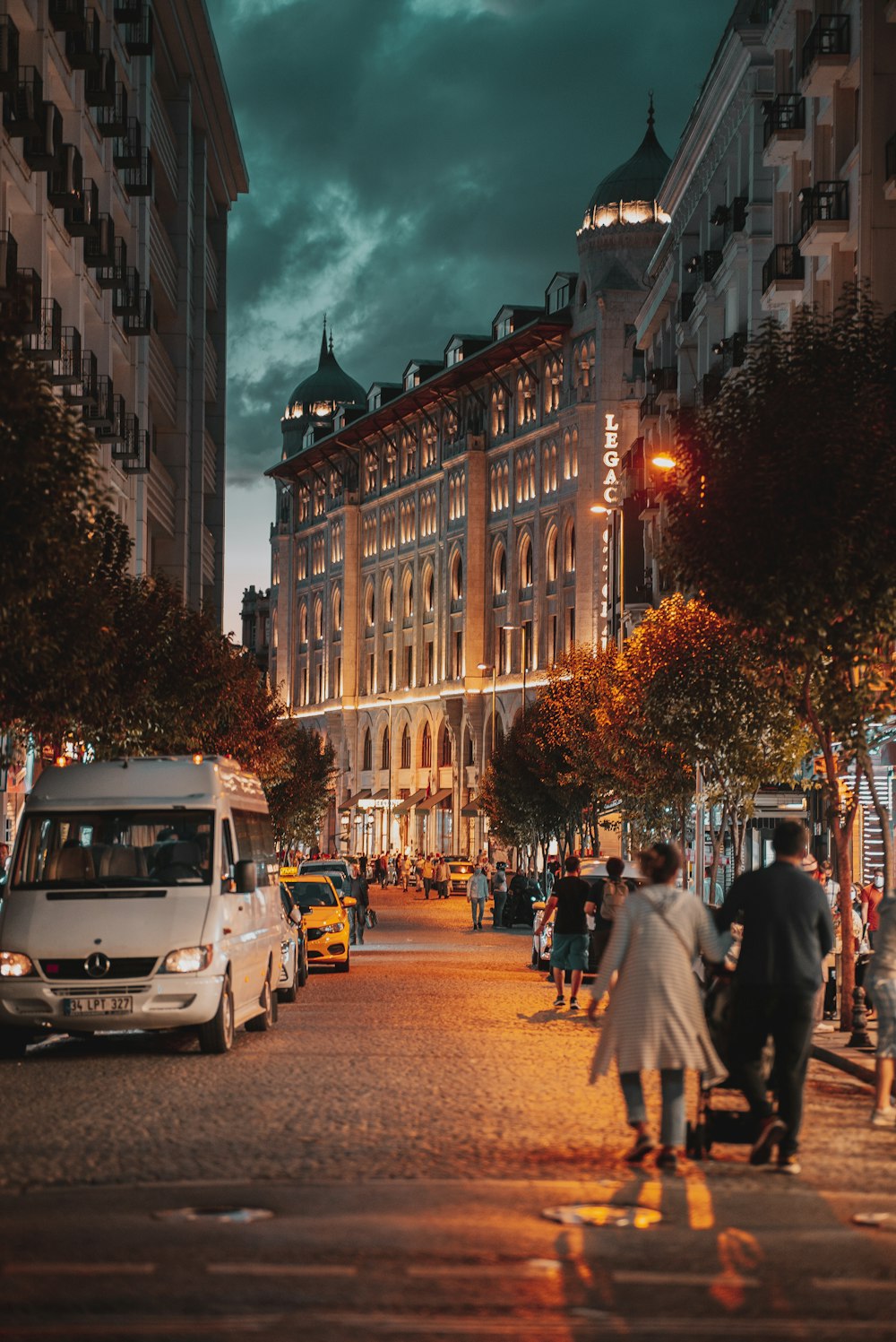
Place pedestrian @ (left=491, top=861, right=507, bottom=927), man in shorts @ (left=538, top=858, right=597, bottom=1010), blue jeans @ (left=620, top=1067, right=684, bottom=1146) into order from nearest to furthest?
blue jeans @ (left=620, top=1067, right=684, bottom=1146)
man in shorts @ (left=538, top=858, right=597, bottom=1010)
pedestrian @ (left=491, top=861, right=507, bottom=927)

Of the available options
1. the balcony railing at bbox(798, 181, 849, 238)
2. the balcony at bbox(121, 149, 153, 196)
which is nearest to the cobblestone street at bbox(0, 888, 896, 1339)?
the balcony railing at bbox(798, 181, 849, 238)

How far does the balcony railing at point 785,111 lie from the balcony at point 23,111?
15.1 metres

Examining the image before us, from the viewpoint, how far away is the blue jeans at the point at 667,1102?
37.3 ft

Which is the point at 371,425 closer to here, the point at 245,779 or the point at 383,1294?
the point at 245,779

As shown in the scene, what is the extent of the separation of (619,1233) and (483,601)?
99.3 m

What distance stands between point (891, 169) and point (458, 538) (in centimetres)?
7484

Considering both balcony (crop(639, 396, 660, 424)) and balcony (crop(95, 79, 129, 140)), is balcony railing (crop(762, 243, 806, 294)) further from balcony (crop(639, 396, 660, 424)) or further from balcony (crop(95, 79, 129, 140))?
balcony (crop(639, 396, 660, 424))

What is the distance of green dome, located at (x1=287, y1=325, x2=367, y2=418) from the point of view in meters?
150

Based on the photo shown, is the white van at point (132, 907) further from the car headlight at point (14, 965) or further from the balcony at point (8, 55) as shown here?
the balcony at point (8, 55)

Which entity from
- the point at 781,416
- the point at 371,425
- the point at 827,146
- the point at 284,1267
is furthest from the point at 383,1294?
the point at 371,425

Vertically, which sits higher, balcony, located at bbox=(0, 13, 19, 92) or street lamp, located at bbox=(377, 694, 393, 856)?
balcony, located at bbox=(0, 13, 19, 92)

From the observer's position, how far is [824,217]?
40.2 metres

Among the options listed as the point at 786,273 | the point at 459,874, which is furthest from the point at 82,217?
the point at 459,874

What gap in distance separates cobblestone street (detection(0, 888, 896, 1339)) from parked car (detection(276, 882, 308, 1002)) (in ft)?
24.6
